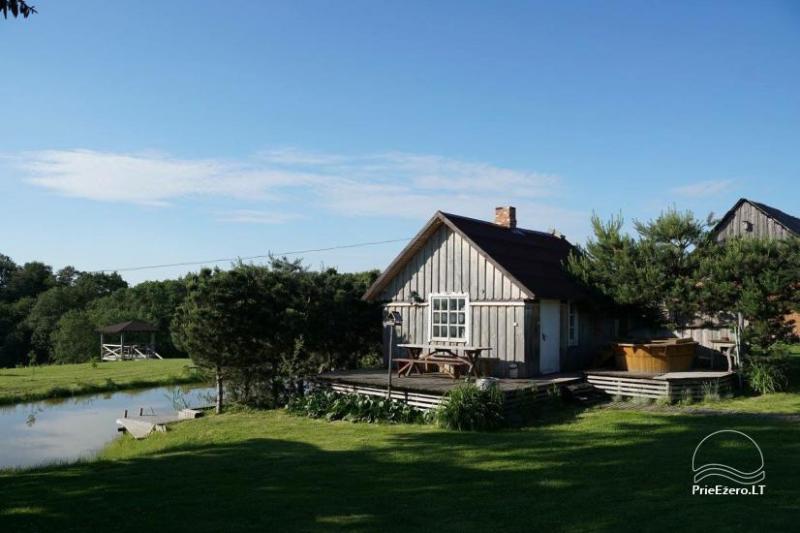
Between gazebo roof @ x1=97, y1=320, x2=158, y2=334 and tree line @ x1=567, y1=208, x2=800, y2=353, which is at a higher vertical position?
tree line @ x1=567, y1=208, x2=800, y2=353

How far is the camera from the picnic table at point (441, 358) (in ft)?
53.5

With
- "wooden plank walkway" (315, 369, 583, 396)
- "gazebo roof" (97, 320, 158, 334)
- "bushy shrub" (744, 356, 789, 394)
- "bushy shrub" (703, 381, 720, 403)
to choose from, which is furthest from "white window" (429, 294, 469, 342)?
"gazebo roof" (97, 320, 158, 334)

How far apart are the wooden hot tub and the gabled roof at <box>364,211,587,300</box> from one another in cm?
204

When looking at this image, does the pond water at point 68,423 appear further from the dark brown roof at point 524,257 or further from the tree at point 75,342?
the tree at point 75,342

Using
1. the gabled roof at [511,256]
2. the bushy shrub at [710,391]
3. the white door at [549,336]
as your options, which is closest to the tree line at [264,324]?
the gabled roof at [511,256]

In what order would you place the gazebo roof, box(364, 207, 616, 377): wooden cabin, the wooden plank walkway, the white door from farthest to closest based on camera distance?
the gazebo roof → the white door → box(364, 207, 616, 377): wooden cabin → the wooden plank walkway

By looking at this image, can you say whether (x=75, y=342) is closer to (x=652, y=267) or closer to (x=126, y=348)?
(x=126, y=348)

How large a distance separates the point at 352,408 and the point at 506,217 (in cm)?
886

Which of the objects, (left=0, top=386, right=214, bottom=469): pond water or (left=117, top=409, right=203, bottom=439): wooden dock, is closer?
(left=0, top=386, right=214, bottom=469): pond water

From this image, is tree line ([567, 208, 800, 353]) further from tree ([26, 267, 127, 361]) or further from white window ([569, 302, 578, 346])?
tree ([26, 267, 127, 361])

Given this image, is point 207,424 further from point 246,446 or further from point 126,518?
point 126,518

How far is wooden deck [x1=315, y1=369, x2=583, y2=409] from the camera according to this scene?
47.5 ft

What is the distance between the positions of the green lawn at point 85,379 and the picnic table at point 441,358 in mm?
8397

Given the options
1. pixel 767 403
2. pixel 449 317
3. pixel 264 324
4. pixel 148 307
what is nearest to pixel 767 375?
pixel 767 403
